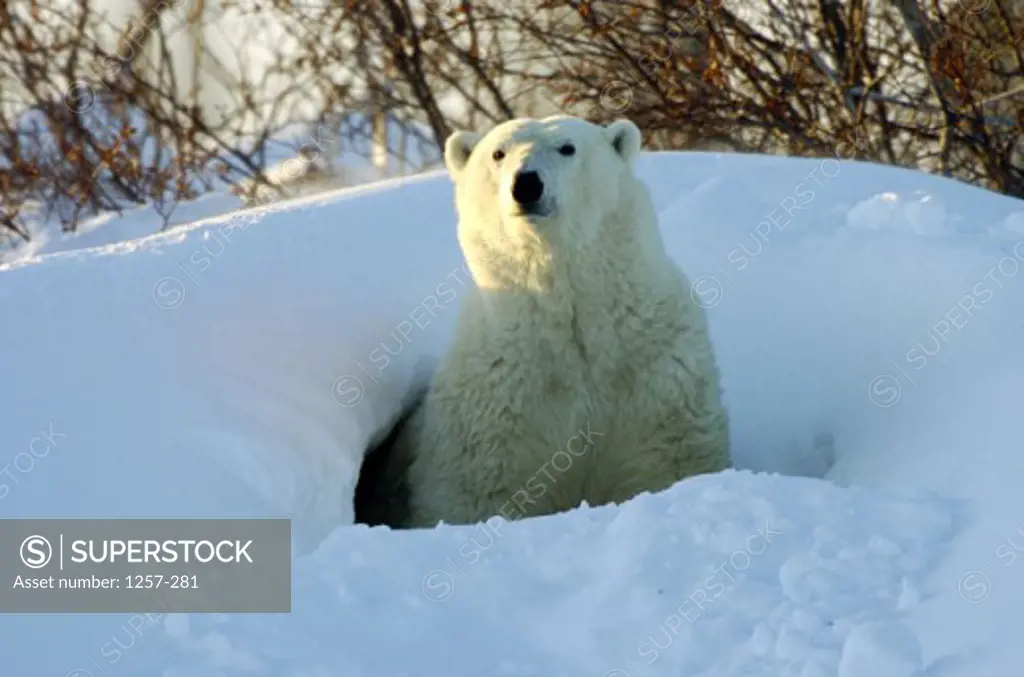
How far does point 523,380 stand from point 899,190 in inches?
67.7

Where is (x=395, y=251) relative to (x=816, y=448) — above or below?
above

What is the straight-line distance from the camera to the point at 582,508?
2.82 m

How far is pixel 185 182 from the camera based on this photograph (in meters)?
8.56

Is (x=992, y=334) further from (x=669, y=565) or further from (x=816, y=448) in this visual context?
(x=669, y=565)

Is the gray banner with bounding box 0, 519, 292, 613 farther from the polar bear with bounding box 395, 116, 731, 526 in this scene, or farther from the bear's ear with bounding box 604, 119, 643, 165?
the bear's ear with bounding box 604, 119, 643, 165

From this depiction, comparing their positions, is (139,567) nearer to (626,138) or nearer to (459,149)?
(459,149)

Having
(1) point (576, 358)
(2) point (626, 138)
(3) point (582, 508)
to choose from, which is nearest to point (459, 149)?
(2) point (626, 138)

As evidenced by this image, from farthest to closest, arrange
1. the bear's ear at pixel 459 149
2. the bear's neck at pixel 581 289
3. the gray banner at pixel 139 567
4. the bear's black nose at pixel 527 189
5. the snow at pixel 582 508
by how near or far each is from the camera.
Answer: the bear's ear at pixel 459 149
the bear's neck at pixel 581 289
the bear's black nose at pixel 527 189
the gray banner at pixel 139 567
the snow at pixel 582 508

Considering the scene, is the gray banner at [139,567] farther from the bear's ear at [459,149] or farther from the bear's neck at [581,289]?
the bear's ear at [459,149]

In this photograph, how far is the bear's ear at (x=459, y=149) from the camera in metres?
4.08

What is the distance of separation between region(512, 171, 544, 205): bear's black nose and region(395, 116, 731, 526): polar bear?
223mm

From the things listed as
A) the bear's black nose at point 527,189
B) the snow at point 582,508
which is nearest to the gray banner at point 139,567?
the snow at point 582,508

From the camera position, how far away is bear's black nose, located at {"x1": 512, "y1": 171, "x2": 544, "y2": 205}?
3.47 meters

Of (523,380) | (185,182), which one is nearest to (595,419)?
(523,380)
